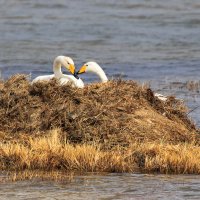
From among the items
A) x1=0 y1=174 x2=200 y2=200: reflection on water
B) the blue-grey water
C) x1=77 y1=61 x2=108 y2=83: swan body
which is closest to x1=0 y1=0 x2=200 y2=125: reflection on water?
the blue-grey water

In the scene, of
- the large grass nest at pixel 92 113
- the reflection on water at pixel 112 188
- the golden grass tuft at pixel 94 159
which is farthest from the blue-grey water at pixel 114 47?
the large grass nest at pixel 92 113

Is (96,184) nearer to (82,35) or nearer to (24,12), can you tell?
(82,35)

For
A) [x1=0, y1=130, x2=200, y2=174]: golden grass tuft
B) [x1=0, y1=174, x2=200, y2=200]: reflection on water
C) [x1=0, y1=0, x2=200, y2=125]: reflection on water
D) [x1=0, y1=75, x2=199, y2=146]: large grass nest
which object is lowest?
[x1=0, y1=174, x2=200, y2=200]: reflection on water

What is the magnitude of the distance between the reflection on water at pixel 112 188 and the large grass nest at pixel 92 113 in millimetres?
1507

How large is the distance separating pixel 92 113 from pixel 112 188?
99.8 inches

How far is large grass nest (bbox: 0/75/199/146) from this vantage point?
12.4 metres

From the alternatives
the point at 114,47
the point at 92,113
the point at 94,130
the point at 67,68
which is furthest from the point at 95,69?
the point at 114,47

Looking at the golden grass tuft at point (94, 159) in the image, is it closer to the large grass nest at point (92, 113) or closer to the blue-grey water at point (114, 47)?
the blue-grey water at point (114, 47)

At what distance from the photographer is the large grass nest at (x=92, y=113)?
1245 centimetres

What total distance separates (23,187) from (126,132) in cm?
259

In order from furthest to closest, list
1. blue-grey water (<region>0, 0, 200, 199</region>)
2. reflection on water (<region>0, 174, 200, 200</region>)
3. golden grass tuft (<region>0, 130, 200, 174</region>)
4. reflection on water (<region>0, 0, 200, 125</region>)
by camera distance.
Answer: reflection on water (<region>0, 0, 200, 125</region>) < golden grass tuft (<region>0, 130, 200, 174</region>) < blue-grey water (<region>0, 0, 200, 199</region>) < reflection on water (<region>0, 174, 200, 200</region>)

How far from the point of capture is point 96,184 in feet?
34.2

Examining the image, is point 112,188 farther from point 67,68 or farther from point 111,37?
point 111,37

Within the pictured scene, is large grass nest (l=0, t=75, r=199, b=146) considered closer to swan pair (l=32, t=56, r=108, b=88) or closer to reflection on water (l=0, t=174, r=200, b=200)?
reflection on water (l=0, t=174, r=200, b=200)
